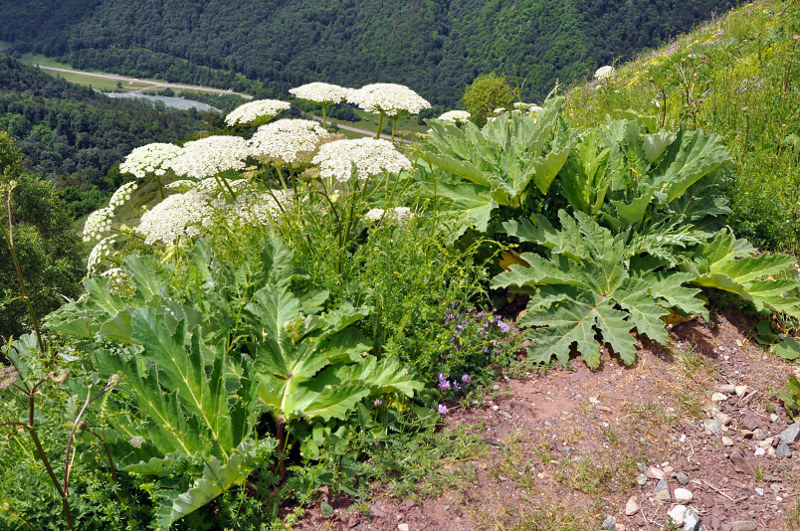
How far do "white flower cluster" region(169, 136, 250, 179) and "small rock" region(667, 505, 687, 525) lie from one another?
3111 mm

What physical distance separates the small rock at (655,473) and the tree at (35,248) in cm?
1837

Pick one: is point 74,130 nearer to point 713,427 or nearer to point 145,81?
point 145,81

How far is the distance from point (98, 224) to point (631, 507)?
3954mm

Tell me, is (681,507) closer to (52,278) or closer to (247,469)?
(247,469)

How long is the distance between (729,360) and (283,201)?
10.6 feet

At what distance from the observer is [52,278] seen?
21.3 m

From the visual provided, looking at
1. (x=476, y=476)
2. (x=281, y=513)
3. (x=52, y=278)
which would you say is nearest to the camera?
(x=281, y=513)

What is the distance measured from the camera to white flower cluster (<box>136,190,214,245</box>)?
343 cm

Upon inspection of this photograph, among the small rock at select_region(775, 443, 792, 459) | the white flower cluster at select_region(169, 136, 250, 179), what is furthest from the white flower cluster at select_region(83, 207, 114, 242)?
the small rock at select_region(775, 443, 792, 459)

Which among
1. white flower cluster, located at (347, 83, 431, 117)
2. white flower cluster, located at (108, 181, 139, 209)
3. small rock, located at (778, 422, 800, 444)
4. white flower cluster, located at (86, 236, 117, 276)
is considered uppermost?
white flower cluster, located at (347, 83, 431, 117)

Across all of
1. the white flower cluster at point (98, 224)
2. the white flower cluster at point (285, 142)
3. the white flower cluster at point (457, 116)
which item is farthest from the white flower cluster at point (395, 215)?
the white flower cluster at point (98, 224)

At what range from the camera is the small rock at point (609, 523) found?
2350 millimetres

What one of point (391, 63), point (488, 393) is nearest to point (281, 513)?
point (488, 393)

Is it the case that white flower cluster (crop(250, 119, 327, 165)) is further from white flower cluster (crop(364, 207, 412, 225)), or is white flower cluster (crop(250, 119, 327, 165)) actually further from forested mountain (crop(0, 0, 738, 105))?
forested mountain (crop(0, 0, 738, 105))
